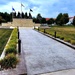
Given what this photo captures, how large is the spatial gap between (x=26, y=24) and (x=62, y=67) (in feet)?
201

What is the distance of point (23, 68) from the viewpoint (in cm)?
639

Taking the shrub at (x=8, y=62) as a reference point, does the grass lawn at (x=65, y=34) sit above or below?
below

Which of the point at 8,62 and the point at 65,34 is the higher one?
the point at 8,62

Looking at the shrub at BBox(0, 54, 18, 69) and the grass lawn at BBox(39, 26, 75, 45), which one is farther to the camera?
the grass lawn at BBox(39, 26, 75, 45)

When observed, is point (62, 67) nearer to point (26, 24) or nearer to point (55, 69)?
point (55, 69)

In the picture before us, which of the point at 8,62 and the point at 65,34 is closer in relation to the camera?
the point at 8,62

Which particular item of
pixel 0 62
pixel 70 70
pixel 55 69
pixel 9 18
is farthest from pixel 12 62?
pixel 9 18

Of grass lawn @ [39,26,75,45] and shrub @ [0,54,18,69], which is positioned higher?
shrub @ [0,54,18,69]

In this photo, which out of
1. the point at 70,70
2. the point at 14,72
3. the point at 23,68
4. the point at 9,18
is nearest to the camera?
the point at 14,72

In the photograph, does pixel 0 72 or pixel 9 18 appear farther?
pixel 9 18

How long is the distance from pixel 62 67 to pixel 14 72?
2321mm

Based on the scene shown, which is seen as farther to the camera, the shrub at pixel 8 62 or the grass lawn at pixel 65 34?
the grass lawn at pixel 65 34

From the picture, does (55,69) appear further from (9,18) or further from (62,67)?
(9,18)

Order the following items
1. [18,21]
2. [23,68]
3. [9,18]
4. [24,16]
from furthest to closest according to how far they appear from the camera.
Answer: [9,18] → [24,16] → [18,21] → [23,68]
